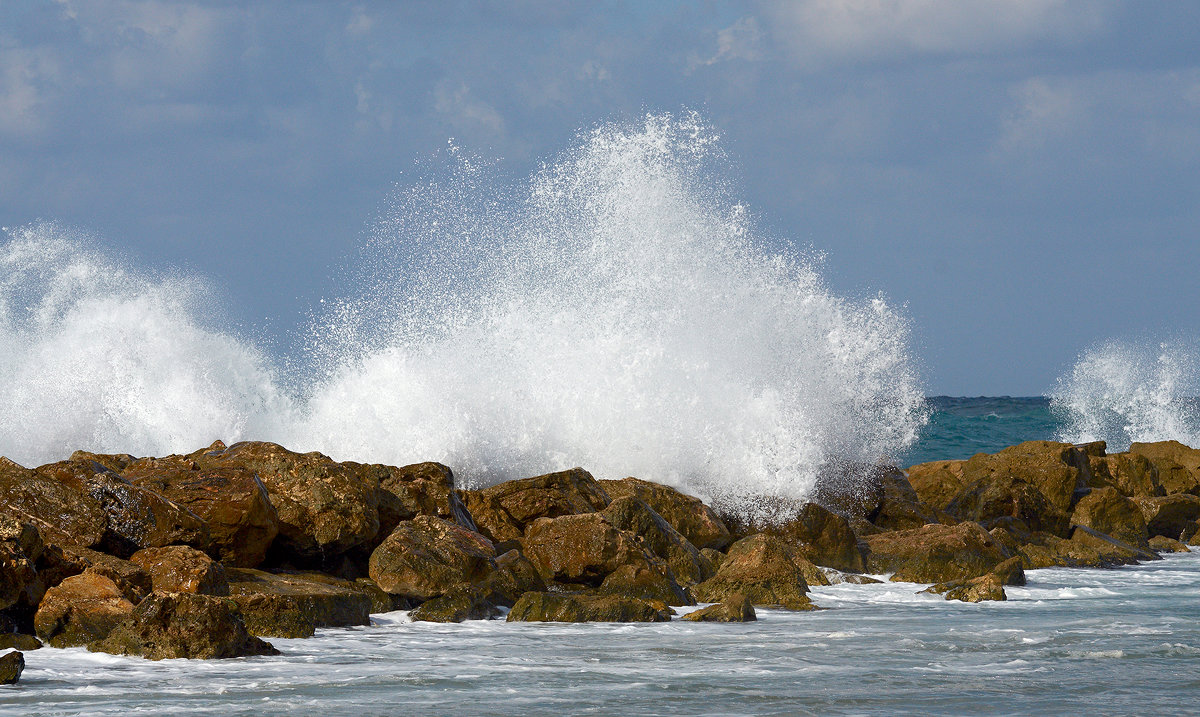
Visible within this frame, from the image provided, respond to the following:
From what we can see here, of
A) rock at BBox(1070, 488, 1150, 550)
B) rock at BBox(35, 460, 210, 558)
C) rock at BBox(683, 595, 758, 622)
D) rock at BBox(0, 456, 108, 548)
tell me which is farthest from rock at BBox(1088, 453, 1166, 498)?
rock at BBox(0, 456, 108, 548)

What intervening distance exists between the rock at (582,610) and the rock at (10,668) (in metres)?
3.27

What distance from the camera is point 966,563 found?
1134 centimetres

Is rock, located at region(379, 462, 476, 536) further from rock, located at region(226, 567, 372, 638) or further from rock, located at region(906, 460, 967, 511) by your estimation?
rock, located at region(906, 460, 967, 511)

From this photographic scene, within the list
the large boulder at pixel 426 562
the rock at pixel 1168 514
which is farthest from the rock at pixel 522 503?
the rock at pixel 1168 514

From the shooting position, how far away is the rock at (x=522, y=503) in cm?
1080

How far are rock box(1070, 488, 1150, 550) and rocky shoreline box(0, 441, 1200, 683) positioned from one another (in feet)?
4.09

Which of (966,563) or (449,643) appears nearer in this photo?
(449,643)

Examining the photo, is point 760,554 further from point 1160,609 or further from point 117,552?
point 117,552

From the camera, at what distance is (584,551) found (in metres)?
9.66

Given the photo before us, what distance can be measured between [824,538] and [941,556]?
1049 mm

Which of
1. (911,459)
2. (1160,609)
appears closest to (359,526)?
(1160,609)

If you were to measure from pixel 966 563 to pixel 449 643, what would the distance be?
5368mm

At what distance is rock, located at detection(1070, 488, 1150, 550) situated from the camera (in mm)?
14750

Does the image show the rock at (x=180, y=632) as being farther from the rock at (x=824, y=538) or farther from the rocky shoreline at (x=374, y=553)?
the rock at (x=824, y=538)
